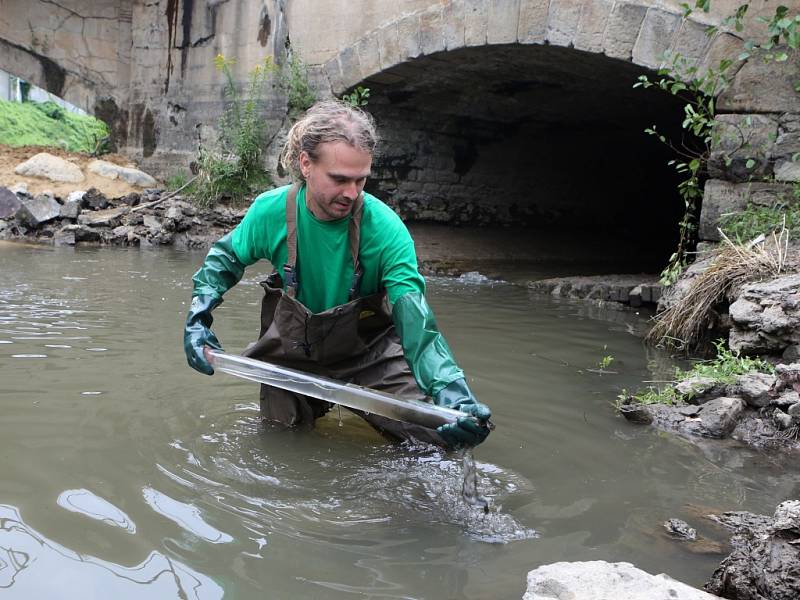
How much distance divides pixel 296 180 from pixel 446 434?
46.1 inches

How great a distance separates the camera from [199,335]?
2.85 metres

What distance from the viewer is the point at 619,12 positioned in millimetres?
6660

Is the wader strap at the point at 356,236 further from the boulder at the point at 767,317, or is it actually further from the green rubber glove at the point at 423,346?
the boulder at the point at 767,317

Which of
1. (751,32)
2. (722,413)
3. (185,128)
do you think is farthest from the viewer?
(185,128)

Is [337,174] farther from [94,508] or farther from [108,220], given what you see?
[108,220]

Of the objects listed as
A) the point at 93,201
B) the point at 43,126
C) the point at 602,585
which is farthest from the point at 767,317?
the point at 43,126

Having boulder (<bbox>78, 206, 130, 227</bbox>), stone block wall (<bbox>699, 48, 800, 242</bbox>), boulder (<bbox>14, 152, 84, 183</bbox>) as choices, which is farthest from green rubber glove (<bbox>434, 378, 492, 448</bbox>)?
boulder (<bbox>14, 152, 84, 183</bbox>)

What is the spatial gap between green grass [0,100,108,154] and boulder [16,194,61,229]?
8842 mm

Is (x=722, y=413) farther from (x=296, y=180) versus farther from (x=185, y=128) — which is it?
(x=185, y=128)

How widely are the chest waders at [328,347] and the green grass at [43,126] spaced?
54.7 ft

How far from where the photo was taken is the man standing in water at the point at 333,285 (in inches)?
102

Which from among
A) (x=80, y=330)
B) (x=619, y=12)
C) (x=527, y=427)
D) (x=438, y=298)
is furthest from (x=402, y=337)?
(x=619, y=12)

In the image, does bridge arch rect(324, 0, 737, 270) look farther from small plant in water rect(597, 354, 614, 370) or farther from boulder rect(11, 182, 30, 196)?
boulder rect(11, 182, 30, 196)

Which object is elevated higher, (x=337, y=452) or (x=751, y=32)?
(x=751, y=32)
